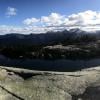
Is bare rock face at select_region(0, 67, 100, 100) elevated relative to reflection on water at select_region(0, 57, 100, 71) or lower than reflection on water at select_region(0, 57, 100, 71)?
elevated

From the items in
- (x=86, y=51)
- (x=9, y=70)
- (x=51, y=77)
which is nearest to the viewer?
(x=51, y=77)

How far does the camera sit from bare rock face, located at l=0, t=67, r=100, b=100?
31.1 feet

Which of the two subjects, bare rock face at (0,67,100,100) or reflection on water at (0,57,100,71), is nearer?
bare rock face at (0,67,100,100)

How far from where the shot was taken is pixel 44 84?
10.6 metres

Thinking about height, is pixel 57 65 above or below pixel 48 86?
below

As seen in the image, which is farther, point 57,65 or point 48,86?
point 57,65

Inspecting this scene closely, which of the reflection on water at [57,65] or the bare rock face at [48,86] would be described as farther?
the reflection on water at [57,65]

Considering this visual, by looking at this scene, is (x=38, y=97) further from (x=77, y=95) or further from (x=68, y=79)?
(x=68, y=79)

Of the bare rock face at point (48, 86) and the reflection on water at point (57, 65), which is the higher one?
the bare rock face at point (48, 86)

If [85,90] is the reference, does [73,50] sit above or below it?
below

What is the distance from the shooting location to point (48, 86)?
409 inches

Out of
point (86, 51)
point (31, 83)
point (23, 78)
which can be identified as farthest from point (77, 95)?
point (86, 51)

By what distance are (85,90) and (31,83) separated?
2.50 metres

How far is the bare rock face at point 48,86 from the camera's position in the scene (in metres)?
9.48
